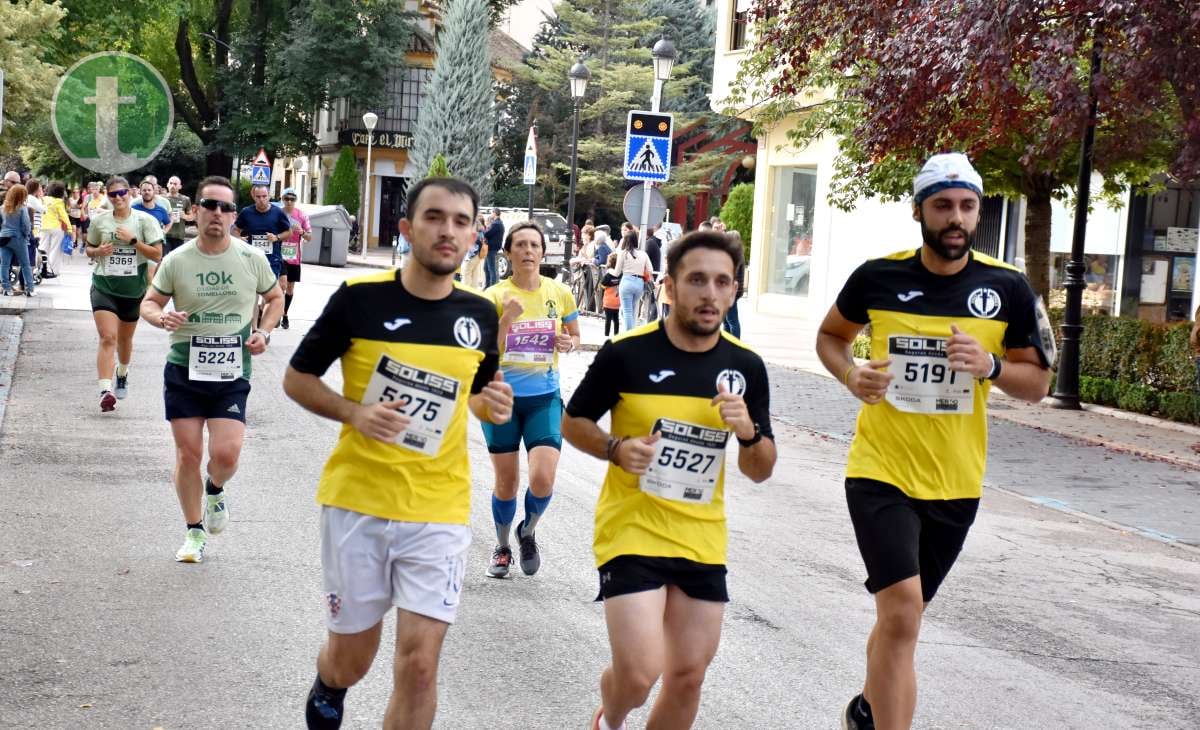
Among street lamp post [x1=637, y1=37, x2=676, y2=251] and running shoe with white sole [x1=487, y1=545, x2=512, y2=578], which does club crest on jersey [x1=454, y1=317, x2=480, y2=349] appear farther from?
street lamp post [x1=637, y1=37, x2=676, y2=251]

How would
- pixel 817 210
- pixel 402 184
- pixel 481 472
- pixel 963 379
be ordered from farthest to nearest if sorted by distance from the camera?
pixel 402 184
pixel 817 210
pixel 481 472
pixel 963 379

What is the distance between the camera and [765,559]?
9.02 metres

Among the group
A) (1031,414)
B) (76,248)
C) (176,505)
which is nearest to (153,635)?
(176,505)

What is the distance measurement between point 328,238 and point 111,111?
11.0 meters

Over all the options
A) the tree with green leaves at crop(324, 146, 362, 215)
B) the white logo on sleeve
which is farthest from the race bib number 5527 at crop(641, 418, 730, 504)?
the tree with green leaves at crop(324, 146, 362, 215)

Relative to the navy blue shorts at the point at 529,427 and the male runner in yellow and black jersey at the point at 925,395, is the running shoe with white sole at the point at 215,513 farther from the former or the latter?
the male runner in yellow and black jersey at the point at 925,395

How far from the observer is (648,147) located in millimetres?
21500

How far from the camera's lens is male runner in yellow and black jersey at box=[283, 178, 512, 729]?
448 centimetres

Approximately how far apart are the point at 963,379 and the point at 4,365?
1375 centimetres

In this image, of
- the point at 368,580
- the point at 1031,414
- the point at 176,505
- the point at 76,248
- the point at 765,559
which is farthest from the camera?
the point at 76,248

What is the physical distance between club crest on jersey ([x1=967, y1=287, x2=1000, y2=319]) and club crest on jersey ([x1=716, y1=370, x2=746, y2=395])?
1008 millimetres

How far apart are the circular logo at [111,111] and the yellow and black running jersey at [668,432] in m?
41.4

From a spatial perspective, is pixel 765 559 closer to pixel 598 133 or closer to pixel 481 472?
pixel 481 472

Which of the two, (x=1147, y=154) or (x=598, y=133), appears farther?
(x=598, y=133)
